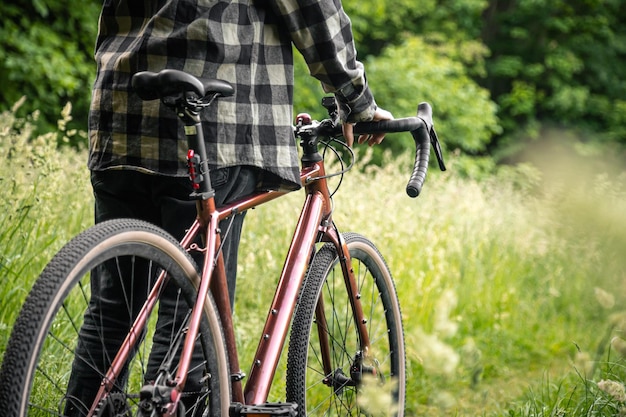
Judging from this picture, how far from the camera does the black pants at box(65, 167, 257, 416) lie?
1.80 meters

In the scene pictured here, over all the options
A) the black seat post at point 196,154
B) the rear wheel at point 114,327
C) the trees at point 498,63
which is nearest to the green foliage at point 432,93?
the trees at point 498,63

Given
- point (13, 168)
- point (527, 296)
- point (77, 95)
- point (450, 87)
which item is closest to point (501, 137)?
point (450, 87)

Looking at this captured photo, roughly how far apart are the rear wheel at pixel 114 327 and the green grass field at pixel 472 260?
86cm

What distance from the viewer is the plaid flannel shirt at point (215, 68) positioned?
1.71 meters

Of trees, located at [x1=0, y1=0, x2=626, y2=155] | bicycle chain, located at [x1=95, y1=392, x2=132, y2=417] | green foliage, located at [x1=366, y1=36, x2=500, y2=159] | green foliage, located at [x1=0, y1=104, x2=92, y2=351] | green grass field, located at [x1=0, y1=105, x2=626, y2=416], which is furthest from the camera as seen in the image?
trees, located at [x1=0, y1=0, x2=626, y2=155]

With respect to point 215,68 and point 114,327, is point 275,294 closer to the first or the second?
point 114,327

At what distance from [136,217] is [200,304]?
388 mm

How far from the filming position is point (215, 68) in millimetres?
1752

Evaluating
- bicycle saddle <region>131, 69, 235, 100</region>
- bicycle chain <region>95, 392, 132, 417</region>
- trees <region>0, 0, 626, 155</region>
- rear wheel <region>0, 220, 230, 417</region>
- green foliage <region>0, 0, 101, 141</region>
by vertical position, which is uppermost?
trees <region>0, 0, 626, 155</region>

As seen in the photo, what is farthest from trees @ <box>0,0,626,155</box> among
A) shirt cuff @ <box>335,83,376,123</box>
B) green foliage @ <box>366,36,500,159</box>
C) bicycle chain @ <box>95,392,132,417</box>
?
bicycle chain @ <box>95,392,132,417</box>

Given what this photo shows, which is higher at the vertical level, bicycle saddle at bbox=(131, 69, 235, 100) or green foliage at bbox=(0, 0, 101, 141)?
green foliage at bbox=(0, 0, 101, 141)

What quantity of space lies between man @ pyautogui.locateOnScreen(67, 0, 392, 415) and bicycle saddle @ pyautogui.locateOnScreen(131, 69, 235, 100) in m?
0.11

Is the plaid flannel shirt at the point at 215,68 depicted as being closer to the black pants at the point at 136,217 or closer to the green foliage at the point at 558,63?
the black pants at the point at 136,217

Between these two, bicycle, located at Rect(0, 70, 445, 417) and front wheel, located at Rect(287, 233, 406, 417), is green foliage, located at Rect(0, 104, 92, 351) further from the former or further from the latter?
front wheel, located at Rect(287, 233, 406, 417)
